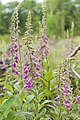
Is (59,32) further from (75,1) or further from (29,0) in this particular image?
(29,0)

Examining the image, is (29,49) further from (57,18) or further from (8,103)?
(57,18)

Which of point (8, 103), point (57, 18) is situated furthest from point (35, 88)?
point (57, 18)

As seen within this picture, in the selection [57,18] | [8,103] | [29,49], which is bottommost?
[8,103]

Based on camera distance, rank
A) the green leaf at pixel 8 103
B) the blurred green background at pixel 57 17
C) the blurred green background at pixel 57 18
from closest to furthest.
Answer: the green leaf at pixel 8 103, the blurred green background at pixel 57 18, the blurred green background at pixel 57 17

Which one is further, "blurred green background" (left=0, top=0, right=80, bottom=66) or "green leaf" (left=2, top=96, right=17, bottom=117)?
"blurred green background" (left=0, top=0, right=80, bottom=66)

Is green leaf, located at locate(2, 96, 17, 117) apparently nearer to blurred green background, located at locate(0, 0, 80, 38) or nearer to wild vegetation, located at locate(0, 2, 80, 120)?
wild vegetation, located at locate(0, 2, 80, 120)

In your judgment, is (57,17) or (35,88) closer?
(35,88)

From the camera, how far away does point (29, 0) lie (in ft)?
105

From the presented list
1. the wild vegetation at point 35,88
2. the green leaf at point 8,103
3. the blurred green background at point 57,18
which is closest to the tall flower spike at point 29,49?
the wild vegetation at point 35,88

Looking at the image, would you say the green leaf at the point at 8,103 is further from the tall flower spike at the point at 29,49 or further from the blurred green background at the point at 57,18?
the blurred green background at the point at 57,18

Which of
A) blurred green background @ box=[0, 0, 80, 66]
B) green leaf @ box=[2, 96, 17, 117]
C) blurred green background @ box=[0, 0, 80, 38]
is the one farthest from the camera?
blurred green background @ box=[0, 0, 80, 38]

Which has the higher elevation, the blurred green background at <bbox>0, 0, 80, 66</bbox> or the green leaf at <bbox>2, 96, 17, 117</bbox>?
the blurred green background at <bbox>0, 0, 80, 66</bbox>

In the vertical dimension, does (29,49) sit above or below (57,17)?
below

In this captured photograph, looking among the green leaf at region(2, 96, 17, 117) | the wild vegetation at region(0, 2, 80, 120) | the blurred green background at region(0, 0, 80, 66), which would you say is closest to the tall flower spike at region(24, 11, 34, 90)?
the wild vegetation at region(0, 2, 80, 120)
